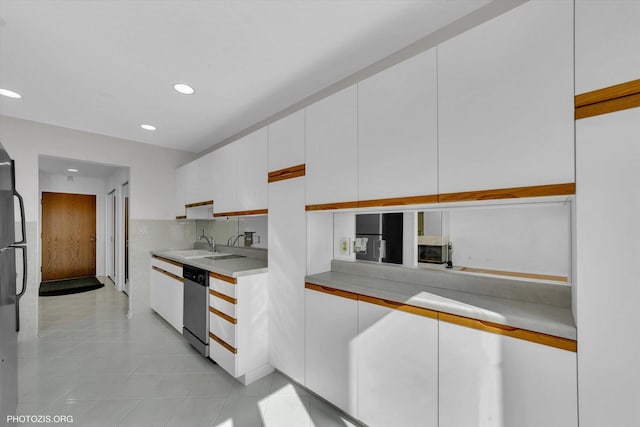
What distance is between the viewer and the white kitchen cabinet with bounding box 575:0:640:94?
2.95 feet

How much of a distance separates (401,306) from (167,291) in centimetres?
300

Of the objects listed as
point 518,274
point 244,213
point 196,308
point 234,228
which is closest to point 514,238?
point 518,274

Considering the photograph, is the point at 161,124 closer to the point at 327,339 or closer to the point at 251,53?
the point at 251,53

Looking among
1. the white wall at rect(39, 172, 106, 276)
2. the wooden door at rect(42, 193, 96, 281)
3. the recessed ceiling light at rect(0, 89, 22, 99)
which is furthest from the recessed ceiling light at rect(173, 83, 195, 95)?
the wooden door at rect(42, 193, 96, 281)

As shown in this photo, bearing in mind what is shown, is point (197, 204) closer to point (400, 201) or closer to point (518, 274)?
point (400, 201)

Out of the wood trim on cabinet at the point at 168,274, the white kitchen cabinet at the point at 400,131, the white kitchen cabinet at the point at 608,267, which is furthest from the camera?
the wood trim on cabinet at the point at 168,274

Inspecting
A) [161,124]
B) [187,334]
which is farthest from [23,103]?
[187,334]

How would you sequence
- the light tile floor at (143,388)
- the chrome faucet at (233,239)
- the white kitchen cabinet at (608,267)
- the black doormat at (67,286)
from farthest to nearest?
1. the black doormat at (67,286)
2. the chrome faucet at (233,239)
3. the light tile floor at (143,388)
4. the white kitchen cabinet at (608,267)

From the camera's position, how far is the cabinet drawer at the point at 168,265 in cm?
301

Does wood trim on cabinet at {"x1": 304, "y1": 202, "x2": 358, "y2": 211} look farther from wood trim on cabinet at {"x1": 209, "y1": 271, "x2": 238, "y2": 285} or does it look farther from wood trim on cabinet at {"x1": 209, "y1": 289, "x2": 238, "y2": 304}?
wood trim on cabinet at {"x1": 209, "y1": 289, "x2": 238, "y2": 304}

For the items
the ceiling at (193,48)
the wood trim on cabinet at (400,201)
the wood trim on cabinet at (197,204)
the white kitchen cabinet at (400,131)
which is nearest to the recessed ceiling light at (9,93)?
the ceiling at (193,48)

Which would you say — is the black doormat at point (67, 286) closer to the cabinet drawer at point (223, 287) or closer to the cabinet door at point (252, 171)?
the cabinet drawer at point (223, 287)

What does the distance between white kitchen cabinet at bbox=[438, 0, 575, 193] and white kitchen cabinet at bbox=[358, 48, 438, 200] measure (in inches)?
2.3

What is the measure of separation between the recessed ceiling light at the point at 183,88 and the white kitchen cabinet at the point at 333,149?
3.83ft
